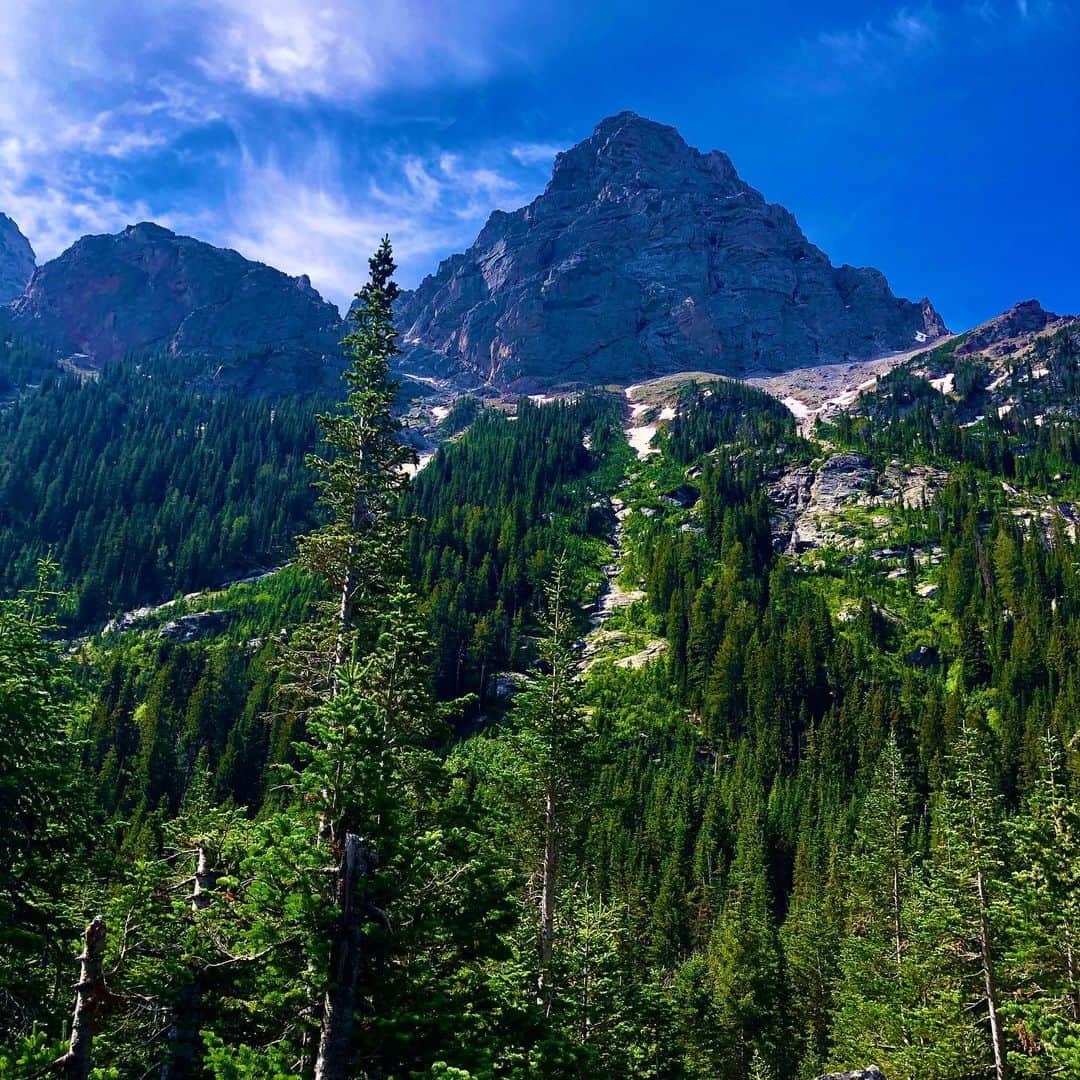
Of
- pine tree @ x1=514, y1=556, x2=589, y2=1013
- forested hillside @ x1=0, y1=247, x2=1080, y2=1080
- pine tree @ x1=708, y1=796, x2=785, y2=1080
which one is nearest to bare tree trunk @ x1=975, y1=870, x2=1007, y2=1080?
forested hillside @ x1=0, y1=247, x2=1080, y2=1080

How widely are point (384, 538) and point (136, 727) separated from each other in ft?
306

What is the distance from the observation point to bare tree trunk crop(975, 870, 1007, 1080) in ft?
81.5

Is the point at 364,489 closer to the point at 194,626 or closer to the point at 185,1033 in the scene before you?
the point at 185,1033

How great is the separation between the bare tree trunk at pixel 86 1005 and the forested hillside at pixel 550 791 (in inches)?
2.3

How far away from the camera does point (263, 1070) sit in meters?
10.9

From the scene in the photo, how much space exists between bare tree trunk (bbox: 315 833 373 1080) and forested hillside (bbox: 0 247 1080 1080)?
58mm

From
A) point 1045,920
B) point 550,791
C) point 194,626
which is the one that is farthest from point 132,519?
point 1045,920

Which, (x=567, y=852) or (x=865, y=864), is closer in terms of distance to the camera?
(x=567, y=852)

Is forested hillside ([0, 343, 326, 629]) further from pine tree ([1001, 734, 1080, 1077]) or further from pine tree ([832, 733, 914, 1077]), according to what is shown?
pine tree ([1001, 734, 1080, 1077])

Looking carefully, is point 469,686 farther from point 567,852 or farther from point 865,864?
point 567,852

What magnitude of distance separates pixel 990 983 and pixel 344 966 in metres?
24.3

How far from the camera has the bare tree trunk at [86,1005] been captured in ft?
34.7

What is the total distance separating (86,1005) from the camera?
35.3 ft

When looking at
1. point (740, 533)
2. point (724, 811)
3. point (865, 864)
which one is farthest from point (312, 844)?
point (740, 533)
